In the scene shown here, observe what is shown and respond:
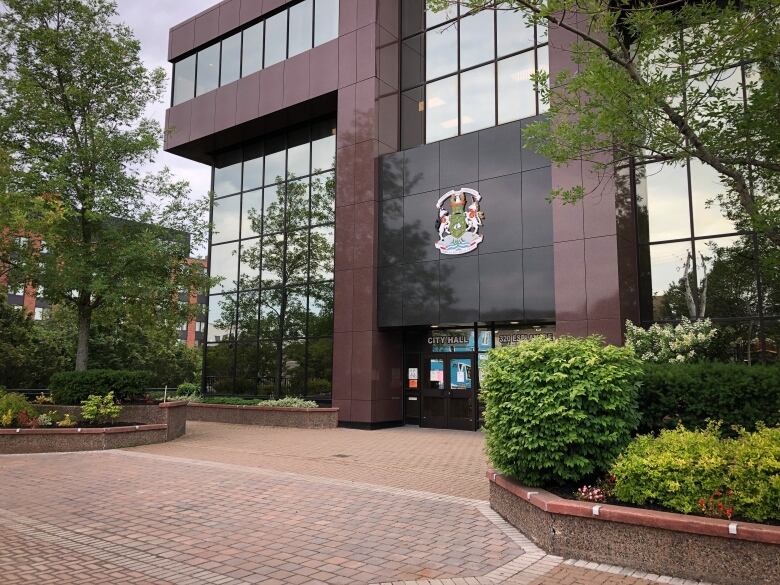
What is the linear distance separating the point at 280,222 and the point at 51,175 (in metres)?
8.39

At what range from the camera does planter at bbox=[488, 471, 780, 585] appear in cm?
488

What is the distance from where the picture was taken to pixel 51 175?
635 inches

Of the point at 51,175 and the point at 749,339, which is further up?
the point at 51,175

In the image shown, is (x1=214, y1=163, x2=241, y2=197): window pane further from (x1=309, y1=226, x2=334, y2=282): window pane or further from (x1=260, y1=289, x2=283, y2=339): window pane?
(x1=309, y1=226, x2=334, y2=282): window pane

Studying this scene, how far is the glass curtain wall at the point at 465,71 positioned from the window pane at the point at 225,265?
886 cm

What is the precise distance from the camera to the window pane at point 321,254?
21.1 m

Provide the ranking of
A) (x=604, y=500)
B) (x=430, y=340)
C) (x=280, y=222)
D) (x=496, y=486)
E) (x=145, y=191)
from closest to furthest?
(x=604, y=500)
(x=496, y=486)
(x=145, y=191)
(x=430, y=340)
(x=280, y=222)

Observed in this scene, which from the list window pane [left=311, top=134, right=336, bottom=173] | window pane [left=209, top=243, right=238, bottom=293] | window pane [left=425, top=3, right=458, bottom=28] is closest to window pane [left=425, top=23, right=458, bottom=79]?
window pane [left=425, top=3, right=458, bottom=28]

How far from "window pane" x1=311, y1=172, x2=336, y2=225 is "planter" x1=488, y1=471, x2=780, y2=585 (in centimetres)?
1611

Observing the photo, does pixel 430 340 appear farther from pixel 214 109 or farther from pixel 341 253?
pixel 214 109

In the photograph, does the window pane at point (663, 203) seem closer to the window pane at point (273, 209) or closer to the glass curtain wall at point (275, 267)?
the glass curtain wall at point (275, 267)

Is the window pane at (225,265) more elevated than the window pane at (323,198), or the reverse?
the window pane at (323,198)

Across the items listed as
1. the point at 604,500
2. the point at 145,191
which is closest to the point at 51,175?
the point at 145,191

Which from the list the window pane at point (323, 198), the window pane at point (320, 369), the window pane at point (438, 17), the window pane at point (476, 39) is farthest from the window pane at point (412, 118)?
the window pane at point (320, 369)
